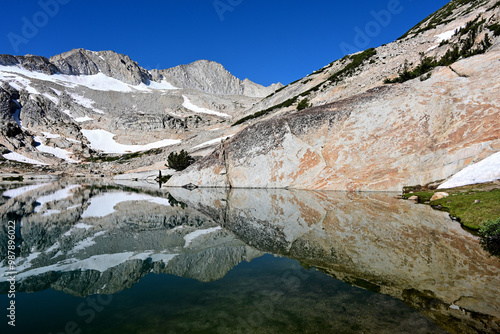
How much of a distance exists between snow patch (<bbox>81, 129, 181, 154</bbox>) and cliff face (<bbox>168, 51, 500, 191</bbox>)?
115 meters

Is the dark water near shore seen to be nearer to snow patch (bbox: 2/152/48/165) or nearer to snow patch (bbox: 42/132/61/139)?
snow patch (bbox: 2/152/48/165)

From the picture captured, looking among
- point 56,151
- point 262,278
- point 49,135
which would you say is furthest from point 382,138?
point 49,135

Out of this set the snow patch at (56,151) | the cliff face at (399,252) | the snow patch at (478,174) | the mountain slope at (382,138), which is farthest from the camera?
the snow patch at (56,151)

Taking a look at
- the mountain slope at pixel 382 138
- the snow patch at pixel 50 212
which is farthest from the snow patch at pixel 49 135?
the snow patch at pixel 50 212

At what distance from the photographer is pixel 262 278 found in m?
9.75

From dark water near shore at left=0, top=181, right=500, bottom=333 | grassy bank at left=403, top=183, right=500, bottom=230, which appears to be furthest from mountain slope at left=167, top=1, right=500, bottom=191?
dark water near shore at left=0, top=181, right=500, bottom=333

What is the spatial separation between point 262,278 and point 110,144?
169 m

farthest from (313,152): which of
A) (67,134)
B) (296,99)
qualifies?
(67,134)

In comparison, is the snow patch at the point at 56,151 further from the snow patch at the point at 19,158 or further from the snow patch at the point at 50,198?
the snow patch at the point at 50,198

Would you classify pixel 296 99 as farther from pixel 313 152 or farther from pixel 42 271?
pixel 42 271

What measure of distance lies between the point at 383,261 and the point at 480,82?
3179 centimetres

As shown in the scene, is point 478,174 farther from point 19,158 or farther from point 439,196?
point 19,158

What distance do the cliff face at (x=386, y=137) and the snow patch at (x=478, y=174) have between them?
2083 millimetres

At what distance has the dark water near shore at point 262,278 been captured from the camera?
6.86 m
